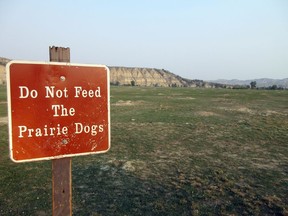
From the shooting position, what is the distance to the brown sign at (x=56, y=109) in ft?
6.78

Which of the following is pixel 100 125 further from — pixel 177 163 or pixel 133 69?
pixel 133 69

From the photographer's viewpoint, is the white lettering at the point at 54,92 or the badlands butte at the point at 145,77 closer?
the white lettering at the point at 54,92

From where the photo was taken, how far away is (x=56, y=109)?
2.20m

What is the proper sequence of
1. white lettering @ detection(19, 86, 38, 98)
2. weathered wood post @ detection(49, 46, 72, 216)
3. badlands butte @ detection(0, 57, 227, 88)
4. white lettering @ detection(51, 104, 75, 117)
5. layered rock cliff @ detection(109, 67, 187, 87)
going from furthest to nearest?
layered rock cliff @ detection(109, 67, 187, 87)
badlands butte @ detection(0, 57, 227, 88)
weathered wood post @ detection(49, 46, 72, 216)
white lettering @ detection(51, 104, 75, 117)
white lettering @ detection(19, 86, 38, 98)

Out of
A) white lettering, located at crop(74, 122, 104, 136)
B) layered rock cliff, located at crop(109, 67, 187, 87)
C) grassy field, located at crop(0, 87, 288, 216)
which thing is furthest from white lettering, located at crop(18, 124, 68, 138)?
layered rock cliff, located at crop(109, 67, 187, 87)

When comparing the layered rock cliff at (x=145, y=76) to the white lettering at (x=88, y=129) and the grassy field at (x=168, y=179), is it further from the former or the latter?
the white lettering at (x=88, y=129)

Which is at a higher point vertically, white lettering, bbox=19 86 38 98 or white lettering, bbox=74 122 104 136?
white lettering, bbox=19 86 38 98

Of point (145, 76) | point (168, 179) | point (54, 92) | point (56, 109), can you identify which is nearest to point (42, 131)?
point (56, 109)

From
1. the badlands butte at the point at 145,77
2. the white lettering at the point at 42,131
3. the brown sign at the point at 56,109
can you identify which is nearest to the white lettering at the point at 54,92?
the brown sign at the point at 56,109

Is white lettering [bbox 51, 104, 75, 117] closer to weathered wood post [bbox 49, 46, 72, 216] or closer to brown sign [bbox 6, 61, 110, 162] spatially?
brown sign [bbox 6, 61, 110, 162]

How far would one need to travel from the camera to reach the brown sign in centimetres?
207

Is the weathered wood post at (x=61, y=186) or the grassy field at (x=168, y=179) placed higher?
the weathered wood post at (x=61, y=186)

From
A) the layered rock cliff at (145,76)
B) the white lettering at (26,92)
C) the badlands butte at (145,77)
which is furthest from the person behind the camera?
the layered rock cliff at (145,76)

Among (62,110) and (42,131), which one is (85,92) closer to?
(62,110)
